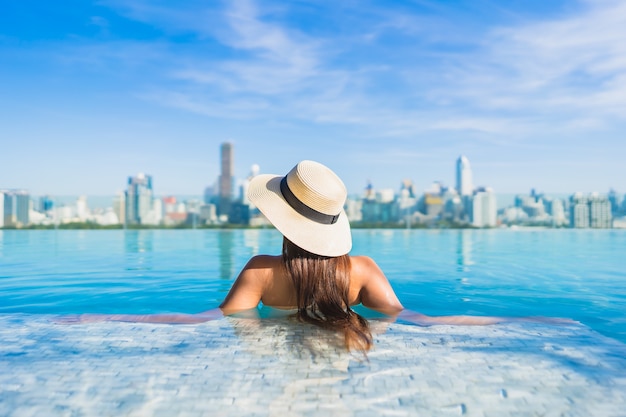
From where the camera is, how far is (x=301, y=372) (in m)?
1.50

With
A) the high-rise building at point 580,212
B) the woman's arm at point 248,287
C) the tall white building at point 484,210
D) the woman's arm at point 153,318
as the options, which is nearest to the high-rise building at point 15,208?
the woman's arm at point 153,318

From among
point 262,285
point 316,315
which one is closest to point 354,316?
point 316,315

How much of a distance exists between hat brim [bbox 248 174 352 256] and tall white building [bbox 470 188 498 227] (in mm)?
22935

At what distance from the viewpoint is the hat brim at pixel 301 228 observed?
6.21ft

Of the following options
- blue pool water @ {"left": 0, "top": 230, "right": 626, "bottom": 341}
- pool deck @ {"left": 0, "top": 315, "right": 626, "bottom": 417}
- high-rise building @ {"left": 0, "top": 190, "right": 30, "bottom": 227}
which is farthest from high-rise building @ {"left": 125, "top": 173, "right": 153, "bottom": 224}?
pool deck @ {"left": 0, "top": 315, "right": 626, "bottom": 417}

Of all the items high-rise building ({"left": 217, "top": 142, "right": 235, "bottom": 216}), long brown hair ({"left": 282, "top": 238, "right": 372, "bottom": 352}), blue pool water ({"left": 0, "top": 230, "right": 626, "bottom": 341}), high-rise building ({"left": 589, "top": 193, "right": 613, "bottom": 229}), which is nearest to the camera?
long brown hair ({"left": 282, "top": 238, "right": 372, "bottom": 352})

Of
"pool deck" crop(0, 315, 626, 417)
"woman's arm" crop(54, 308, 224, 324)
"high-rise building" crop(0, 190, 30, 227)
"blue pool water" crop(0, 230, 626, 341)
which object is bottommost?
"blue pool water" crop(0, 230, 626, 341)

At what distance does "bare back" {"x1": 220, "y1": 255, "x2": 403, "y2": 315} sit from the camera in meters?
2.12

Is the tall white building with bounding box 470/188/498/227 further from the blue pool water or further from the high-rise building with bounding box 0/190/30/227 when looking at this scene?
the high-rise building with bounding box 0/190/30/227

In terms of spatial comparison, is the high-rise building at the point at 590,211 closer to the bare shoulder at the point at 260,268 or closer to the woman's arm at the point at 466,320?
the woman's arm at the point at 466,320

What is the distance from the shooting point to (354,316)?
2074 millimetres

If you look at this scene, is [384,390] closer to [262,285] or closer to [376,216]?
[262,285]

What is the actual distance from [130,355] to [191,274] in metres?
3.40

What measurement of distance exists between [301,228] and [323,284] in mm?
290
